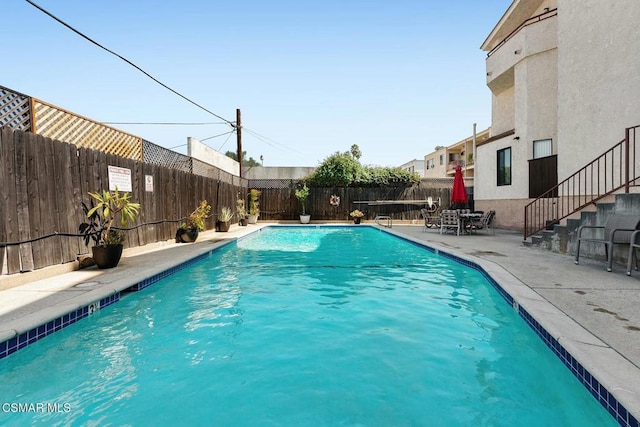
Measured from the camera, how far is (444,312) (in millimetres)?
4230

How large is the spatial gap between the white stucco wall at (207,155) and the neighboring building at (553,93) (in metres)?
11.4

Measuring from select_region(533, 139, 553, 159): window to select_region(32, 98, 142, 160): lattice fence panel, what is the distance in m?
11.7

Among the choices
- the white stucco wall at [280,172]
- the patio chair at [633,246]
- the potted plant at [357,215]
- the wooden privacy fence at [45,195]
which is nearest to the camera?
the wooden privacy fence at [45,195]

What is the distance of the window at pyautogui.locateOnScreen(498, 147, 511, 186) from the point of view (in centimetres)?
1255

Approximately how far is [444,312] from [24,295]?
5025 mm

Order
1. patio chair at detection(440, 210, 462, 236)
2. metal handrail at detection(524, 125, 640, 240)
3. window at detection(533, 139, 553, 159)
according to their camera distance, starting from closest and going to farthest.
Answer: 1. metal handrail at detection(524, 125, 640, 240)
2. window at detection(533, 139, 553, 159)
3. patio chair at detection(440, 210, 462, 236)

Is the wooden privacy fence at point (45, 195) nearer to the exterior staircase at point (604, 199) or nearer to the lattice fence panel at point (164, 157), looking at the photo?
the lattice fence panel at point (164, 157)

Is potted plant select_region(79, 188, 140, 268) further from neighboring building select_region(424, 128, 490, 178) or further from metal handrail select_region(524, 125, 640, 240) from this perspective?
neighboring building select_region(424, 128, 490, 178)

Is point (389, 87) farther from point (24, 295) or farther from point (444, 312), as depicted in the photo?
point (24, 295)

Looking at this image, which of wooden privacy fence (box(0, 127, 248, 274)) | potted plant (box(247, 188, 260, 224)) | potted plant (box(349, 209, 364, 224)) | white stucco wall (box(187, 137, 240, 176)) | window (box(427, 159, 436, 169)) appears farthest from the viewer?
window (box(427, 159, 436, 169))


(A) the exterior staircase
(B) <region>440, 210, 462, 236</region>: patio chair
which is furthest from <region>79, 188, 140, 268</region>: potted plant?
(B) <region>440, 210, 462, 236</region>: patio chair

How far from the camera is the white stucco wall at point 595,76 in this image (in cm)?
672

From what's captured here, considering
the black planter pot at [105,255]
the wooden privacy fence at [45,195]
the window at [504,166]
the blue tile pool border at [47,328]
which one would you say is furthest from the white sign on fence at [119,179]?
the window at [504,166]

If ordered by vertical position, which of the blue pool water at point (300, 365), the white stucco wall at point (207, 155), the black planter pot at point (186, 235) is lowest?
the blue pool water at point (300, 365)
